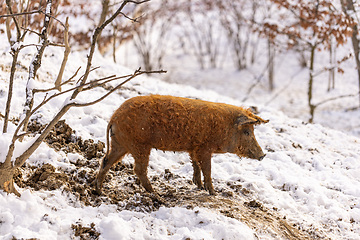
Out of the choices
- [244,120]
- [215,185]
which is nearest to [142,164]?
[215,185]

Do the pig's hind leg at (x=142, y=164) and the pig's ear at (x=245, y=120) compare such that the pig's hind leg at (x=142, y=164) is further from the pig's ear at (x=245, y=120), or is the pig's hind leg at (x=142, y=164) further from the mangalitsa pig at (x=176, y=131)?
the pig's ear at (x=245, y=120)

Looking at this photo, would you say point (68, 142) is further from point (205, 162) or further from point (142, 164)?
point (205, 162)

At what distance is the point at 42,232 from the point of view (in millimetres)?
2752

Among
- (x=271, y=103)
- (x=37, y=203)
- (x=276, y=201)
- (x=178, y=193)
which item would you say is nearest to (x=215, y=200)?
(x=178, y=193)

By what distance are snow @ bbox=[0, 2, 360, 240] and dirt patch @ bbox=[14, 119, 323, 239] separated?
10 centimetres

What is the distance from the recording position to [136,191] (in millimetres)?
3971

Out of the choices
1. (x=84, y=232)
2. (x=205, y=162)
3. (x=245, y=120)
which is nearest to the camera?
(x=84, y=232)

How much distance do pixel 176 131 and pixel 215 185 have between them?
1.13 meters

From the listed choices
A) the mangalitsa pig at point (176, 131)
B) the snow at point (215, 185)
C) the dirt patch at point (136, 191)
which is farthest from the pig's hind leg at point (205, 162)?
the snow at point (215, 185)

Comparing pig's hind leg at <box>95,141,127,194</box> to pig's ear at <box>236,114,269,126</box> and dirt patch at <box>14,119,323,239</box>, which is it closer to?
dirt patch at <box>14,119,323,239</box>

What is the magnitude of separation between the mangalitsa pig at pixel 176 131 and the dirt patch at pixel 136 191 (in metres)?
0.18

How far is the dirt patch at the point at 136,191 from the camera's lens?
11.9 ft

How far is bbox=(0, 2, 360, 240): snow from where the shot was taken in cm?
302

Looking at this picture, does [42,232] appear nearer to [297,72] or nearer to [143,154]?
[143,154]
